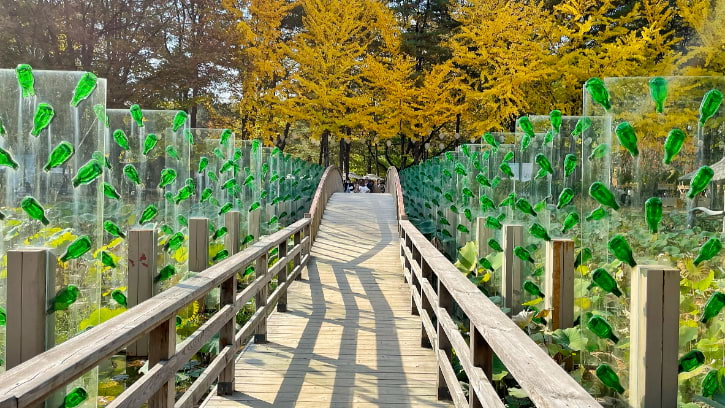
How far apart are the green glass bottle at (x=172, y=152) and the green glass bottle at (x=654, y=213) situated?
13.9 ft

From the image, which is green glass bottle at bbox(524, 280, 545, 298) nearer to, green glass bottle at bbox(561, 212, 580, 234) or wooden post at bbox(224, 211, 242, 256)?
green glass bottle at bbox(561, 212, 580, 234)

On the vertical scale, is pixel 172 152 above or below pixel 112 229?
above

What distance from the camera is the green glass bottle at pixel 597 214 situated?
3588 mm

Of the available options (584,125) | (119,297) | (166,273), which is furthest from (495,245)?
(119,297)

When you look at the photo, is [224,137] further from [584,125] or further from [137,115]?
[584,125]

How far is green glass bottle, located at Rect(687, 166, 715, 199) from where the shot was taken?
9.70 feet

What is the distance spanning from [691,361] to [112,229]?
422 centimetres

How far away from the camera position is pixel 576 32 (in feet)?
48.3

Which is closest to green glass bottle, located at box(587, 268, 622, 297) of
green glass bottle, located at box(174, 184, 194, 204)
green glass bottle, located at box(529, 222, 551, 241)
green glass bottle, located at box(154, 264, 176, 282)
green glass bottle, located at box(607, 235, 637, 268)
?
green glass bottle, located at box(607, 235, 637, 268)

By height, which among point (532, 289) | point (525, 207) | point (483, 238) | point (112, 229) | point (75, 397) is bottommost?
point (75, 397)

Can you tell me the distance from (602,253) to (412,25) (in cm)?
2231

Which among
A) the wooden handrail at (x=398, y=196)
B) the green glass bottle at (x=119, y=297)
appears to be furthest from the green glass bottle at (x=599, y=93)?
the wooden handrail at (x=398, y=196)

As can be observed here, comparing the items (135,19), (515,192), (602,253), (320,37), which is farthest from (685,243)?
(320,37)

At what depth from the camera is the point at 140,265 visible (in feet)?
16.3
